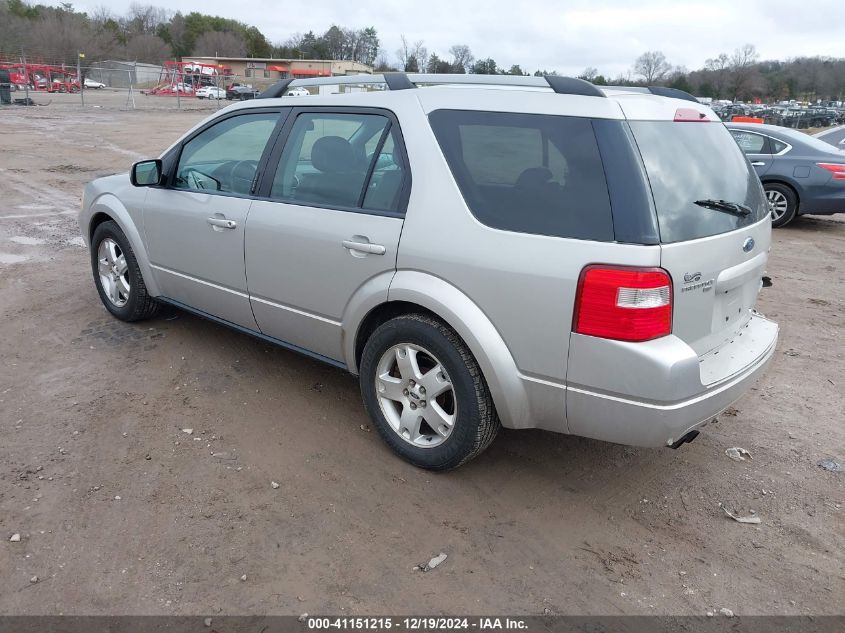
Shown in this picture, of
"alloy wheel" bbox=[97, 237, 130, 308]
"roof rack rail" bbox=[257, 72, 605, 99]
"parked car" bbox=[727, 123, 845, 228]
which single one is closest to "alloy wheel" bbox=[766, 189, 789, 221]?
"parked car" bbox=[727, 123, 845, 228]

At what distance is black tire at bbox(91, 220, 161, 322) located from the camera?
499 cm

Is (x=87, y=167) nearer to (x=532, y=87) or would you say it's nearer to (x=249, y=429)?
(x=249, y=429)

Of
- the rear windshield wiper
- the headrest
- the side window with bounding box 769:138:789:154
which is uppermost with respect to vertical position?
the side window with bounding box 769:138:789:154

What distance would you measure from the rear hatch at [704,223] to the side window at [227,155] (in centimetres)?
230

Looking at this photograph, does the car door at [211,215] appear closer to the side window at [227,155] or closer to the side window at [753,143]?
the side window at [227,155]

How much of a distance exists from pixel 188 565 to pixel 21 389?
7.16 feet

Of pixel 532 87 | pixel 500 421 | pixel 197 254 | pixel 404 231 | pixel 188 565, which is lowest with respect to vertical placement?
pixel 188 565

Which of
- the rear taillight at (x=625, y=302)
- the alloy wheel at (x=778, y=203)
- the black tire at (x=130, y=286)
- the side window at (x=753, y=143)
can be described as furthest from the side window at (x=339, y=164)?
the alloy wheel at (x=778, y=203)

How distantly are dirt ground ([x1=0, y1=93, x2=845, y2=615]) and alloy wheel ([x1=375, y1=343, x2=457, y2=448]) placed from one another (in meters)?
0.22

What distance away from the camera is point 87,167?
1383 cm

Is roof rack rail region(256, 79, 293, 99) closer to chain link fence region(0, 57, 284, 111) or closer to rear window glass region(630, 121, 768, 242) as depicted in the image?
rear window glass region(630, 121, 768, 242)

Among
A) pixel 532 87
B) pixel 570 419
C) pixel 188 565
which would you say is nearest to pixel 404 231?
pixel 532 87

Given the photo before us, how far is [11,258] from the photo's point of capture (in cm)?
703

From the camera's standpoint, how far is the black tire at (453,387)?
10.1 ft
